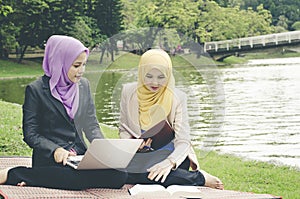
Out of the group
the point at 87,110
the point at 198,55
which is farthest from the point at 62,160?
the point at 198,55

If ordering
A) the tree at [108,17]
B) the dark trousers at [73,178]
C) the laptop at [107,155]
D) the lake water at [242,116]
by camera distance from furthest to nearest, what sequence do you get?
1. the tree at [108,17]
2. the lake water at [242,116]
3. the dark trousers at [73,178]
4. the laptop at [107,155]

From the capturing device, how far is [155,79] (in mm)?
3672

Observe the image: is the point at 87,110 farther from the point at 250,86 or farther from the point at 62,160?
the point at 250,86

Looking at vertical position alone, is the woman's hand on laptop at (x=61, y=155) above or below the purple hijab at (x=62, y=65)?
below

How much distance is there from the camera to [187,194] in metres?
3.47

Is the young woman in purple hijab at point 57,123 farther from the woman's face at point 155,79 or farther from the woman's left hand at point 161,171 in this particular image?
the woman's face at point 155,79

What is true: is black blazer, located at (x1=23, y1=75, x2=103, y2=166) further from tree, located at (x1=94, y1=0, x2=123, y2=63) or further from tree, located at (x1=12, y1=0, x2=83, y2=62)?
tree, located at (x1=12, y1=0, x2=83, y2=62)

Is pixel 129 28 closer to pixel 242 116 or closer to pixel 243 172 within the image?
pixel 243 172

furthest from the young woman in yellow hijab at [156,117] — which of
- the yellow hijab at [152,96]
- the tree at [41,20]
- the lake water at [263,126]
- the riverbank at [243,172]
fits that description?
the tree at [41,20]

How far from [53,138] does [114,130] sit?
10.8ft

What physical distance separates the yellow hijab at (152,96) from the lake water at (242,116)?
113 mm

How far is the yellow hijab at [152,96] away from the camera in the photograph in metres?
3.66

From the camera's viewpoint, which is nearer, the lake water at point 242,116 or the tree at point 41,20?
the lake water at point 242,116

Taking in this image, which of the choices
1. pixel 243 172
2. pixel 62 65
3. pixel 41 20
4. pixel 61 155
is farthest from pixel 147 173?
pixel 41 20
